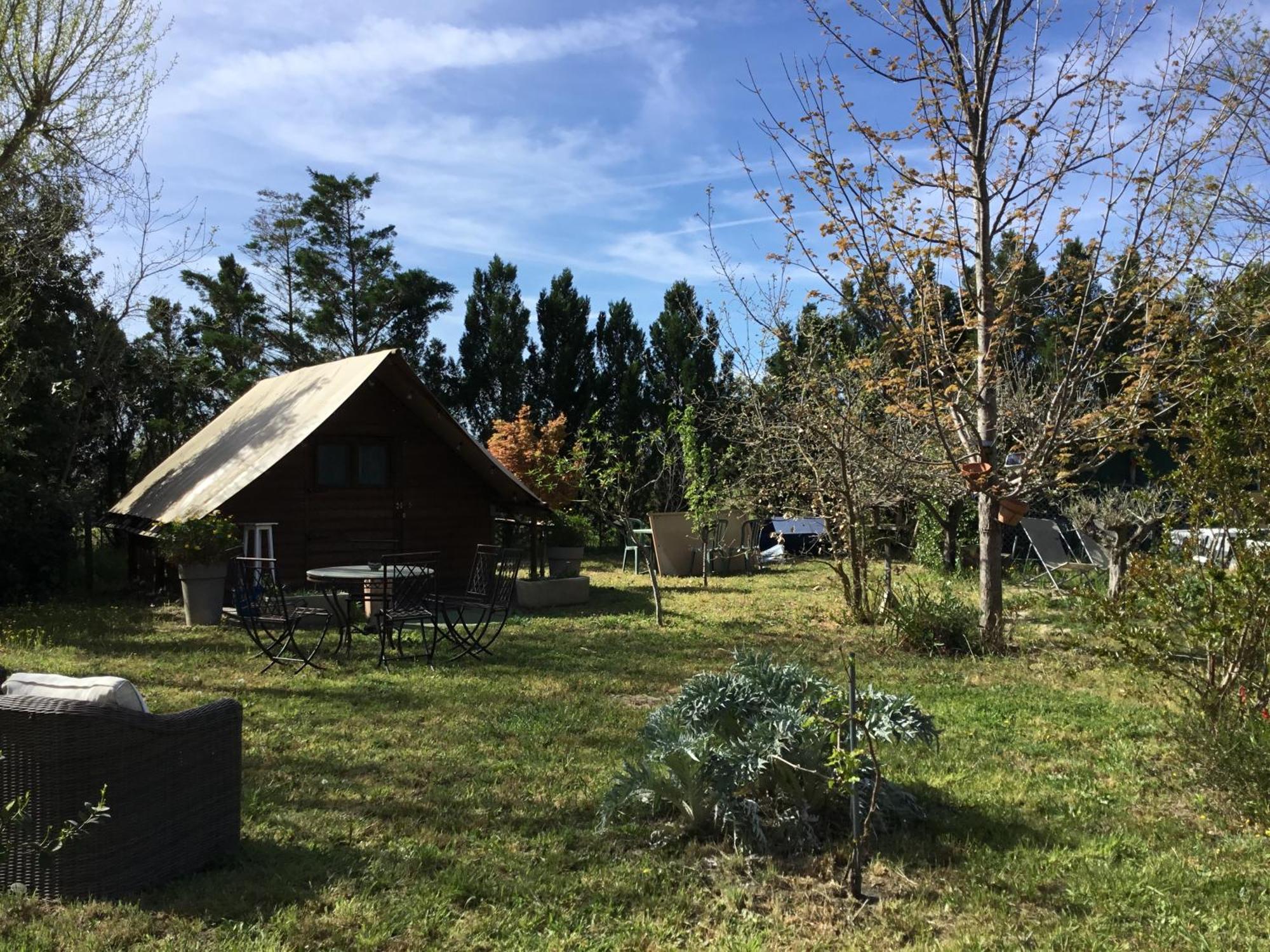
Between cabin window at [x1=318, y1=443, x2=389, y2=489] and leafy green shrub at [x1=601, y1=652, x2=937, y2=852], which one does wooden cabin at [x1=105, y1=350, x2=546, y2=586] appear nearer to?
cabin window at [x1=318, y1=443, x2=389, y2=489]

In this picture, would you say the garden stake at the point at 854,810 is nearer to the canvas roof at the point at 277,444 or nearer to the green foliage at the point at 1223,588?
the green foliage at the point at 1223,588

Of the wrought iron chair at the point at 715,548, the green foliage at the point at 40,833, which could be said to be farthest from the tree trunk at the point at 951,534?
the green foliage at the point at 40,833

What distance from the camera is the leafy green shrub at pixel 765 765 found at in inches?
148

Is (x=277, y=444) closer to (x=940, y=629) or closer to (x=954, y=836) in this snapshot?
(x=940, y=629)

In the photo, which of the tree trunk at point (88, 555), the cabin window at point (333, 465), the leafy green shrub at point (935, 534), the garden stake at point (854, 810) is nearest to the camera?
the garden stake at point (854, 810)

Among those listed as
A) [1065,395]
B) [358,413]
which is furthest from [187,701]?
[1065,395]

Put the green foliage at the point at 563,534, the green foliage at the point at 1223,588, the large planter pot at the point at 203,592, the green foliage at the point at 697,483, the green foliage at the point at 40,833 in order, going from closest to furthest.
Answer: the green foliage at the point at 40,833, the green foliage at the point at 1223,588, the large planter pot at the point at 203,592, the green foliage at the point at 563,534, the green foliage at the point at 697,483

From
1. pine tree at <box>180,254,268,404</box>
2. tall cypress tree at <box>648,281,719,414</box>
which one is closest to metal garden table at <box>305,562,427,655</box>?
tall cypress tree at <box>648,281,719,414</box>

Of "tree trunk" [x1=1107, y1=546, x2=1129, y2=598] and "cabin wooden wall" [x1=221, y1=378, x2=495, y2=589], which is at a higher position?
"cabin wooden wall" [x1=221, y1=378, x2=495, y2=589]

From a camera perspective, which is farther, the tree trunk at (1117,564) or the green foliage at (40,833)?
the tree trunk at (1117,564)

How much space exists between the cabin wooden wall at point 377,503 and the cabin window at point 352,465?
77 millimetres

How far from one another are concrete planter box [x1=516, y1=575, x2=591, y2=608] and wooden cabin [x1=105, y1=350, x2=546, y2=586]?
1.18 meters

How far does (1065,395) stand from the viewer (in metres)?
7.20

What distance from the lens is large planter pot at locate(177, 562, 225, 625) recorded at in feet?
32.4
